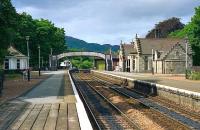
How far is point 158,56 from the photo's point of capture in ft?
331

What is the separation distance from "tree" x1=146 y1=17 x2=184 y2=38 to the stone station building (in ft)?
39.5

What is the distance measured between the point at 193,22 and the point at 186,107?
233 ft

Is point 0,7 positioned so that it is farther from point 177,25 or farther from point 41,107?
point 177,25

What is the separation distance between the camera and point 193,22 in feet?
317

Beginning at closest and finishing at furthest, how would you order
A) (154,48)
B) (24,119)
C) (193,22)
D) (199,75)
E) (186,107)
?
(24,119) → (186,107) → (199,75) → (193,22) → (154,48)

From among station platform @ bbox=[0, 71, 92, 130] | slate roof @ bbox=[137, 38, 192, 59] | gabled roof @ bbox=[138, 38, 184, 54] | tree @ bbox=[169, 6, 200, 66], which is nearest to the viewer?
station platform @ bbox=[0, 71, 92, 130]

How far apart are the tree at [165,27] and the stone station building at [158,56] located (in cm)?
1205

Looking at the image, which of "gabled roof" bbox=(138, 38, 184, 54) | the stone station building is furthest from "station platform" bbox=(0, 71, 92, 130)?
"gabled roof" bbox=(138, 38, 184, 54)

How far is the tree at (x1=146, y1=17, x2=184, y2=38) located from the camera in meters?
136

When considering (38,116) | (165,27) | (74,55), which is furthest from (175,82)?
(74,55)

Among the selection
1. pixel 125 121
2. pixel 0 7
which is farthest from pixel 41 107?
pixel 0 7

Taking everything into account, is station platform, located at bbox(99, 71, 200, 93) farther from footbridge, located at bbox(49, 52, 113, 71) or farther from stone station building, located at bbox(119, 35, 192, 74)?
footbridge, located at bbox(49, 52, 113, 71)

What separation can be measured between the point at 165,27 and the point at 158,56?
40.3 m

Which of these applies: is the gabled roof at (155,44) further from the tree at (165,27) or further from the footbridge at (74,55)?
the footbridge at (74,55)
